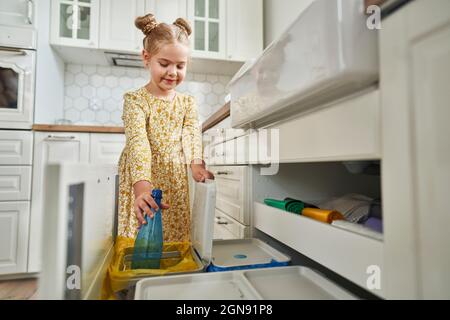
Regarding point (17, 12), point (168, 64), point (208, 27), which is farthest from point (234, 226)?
point (17, 12)

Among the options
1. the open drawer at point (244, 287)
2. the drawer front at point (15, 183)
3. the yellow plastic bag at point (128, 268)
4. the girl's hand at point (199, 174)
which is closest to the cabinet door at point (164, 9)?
the drawer front at point (15, 183)

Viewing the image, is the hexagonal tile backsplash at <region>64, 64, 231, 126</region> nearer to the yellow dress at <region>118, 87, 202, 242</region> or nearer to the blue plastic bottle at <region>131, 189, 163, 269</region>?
the yellow dress at <region>118, 87, 202, 242</region>

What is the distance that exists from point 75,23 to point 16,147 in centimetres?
74

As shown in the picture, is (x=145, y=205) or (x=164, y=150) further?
(x=164, y=150)

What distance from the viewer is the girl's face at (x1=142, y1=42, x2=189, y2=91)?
0.57 metres

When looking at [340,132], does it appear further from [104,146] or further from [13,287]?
[13,287]

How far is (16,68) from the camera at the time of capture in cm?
132

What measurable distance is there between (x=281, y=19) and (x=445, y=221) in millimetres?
1680

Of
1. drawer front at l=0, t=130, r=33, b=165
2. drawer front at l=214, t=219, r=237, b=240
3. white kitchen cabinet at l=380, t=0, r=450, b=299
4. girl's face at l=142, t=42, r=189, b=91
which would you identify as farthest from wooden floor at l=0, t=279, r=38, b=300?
white kitchen cabinet at l=380, t=0, r=450, b=299

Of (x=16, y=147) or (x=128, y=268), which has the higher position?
(x=16, y=147)

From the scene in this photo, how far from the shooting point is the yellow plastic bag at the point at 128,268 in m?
0.43

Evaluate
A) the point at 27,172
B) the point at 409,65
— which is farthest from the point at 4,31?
the point at 409,65
